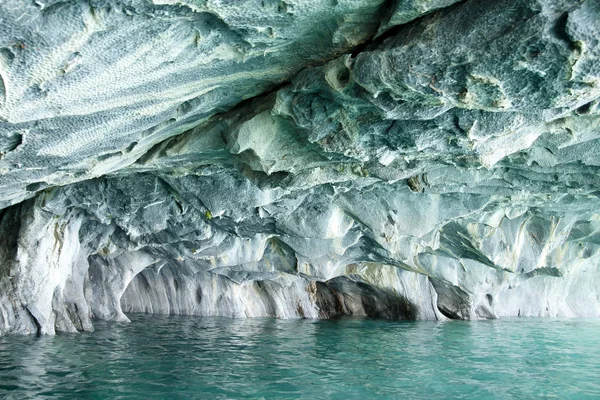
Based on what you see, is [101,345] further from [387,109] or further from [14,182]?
[387,109]

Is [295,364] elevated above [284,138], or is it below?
below

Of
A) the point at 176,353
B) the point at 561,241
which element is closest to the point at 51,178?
the point at 176,353

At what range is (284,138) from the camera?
30.9ft

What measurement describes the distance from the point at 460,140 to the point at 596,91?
86.9 inches

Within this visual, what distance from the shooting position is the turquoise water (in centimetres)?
864

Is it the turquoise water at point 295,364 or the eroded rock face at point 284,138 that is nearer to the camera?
the eroded rock face at point 284,138

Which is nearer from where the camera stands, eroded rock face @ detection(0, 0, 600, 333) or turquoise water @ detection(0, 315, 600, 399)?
eroded rock face @ detection(0, 0, 600, 333)

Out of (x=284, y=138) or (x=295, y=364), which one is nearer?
(x=284, y=138)

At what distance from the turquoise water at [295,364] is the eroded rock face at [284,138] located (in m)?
2.53

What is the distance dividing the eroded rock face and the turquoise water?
2.53 metres

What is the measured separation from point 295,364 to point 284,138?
4.31m

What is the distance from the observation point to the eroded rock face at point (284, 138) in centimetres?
616

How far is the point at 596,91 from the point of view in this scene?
21.9 ft

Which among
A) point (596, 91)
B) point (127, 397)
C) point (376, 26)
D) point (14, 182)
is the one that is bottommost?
point (127, 397)
